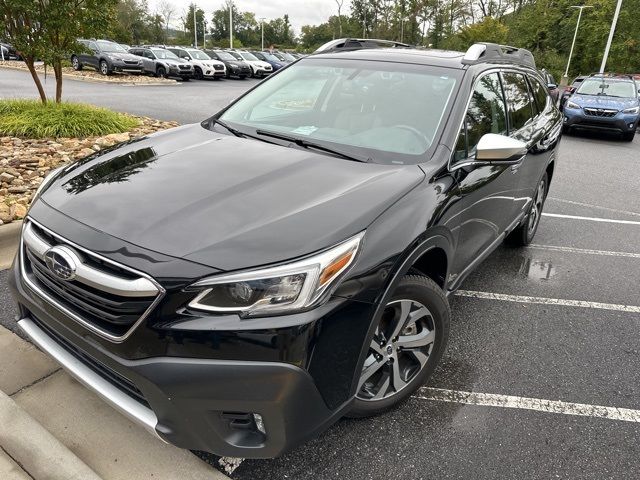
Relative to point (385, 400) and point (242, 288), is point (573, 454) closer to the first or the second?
point (385, 400)

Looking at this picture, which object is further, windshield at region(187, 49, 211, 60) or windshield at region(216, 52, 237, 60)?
windshield at region(216, 52, 237, 60)

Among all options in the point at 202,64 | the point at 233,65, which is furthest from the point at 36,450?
the point at 233,65

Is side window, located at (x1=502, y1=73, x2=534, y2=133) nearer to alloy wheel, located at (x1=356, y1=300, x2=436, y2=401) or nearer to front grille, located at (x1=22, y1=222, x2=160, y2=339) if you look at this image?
alloy wheel, located at (x1=356, y1=300, x2=436, y2=401)

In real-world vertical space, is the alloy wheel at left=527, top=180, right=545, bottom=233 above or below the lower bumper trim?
below

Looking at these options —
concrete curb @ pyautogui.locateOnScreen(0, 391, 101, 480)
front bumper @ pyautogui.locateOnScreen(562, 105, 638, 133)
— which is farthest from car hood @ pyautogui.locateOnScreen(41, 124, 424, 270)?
front bumper @ pyautogui.locateOnScreen(562, 105, 638, 133)

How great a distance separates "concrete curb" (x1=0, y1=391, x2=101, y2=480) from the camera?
2.07 metres

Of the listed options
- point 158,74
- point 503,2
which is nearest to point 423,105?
point 158,74

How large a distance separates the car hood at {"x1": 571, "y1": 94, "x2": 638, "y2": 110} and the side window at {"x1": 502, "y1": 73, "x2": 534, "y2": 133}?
10403 mm

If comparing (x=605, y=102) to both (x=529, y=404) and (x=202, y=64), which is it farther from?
(x=202, y=64)

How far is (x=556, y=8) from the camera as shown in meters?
49.3

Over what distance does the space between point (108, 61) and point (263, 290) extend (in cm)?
2402

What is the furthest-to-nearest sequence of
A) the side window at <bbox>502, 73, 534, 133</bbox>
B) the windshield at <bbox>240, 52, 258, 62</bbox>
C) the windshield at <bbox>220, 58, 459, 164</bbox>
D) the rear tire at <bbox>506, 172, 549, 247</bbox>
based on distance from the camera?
1. the windshield at <bbox>240, 52, 258, 62</bbox>
2. the rear tire at <bbox>506, 172, 549, 247</bbox>
3. the side window at <bbox>502, 73, 534, 133</bbox>
4. the windshield at <bbox>220, 58, 459, 164</bbox>

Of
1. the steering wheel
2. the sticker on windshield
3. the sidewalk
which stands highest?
the steering wheel

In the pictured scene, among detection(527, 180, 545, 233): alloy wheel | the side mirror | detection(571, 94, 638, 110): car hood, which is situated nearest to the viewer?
the side mirror
